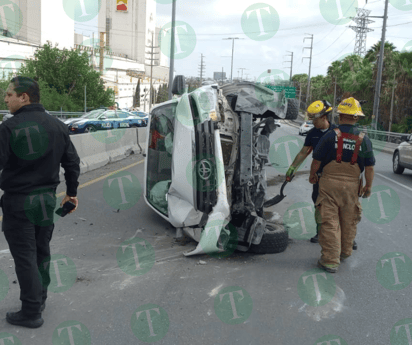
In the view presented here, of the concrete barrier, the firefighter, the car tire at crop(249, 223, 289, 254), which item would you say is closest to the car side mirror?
the firefighter

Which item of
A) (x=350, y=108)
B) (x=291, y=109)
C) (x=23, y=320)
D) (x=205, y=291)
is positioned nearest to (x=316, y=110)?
(x=291, y=109)

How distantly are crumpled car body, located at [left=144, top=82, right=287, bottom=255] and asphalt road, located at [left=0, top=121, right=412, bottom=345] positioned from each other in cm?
35

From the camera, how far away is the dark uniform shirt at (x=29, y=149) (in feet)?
10.9

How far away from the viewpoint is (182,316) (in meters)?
3.77

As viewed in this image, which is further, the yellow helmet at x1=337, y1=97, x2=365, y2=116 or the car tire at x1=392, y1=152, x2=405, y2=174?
the car tire at x1=392, y1=152, x2=405, y2=174

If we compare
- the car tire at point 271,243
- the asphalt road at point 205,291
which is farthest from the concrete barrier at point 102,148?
the car tire at point 271,243

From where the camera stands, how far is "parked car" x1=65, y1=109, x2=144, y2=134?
23.5 m

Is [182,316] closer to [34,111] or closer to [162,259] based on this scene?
[162,259]

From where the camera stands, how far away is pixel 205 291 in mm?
4316

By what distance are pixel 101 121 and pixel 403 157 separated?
1606 centimetres

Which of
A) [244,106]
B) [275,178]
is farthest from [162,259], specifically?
[275,178]

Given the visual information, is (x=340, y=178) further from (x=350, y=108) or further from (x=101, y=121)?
(x=101, y=121)

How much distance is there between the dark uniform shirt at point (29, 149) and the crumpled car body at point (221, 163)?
1.91 meters

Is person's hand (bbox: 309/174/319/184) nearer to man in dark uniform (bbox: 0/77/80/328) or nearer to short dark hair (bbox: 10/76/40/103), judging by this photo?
man in dark uniform (bbox: 0/77/80/328)
